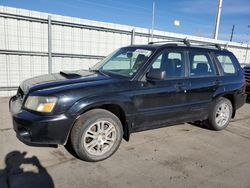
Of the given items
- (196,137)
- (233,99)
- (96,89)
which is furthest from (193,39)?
(96,89)

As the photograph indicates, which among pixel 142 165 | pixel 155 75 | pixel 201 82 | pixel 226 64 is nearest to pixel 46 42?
pixel 155 75

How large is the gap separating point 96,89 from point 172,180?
165cm

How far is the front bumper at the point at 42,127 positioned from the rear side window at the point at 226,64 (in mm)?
3562

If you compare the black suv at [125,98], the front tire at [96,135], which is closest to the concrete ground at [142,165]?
the front tire at [96,135]

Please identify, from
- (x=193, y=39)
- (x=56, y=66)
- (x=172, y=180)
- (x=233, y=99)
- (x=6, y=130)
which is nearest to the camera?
(x=172, y=180)

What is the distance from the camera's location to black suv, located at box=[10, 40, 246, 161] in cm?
309

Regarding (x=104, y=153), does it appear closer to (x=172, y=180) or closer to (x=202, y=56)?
(x=172, y=180)

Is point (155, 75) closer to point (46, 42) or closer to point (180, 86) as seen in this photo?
point (180, 86)

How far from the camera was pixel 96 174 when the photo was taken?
122 inches

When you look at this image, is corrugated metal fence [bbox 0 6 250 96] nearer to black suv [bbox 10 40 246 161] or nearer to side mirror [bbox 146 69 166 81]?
black suv [bbox 10 40 246 161]

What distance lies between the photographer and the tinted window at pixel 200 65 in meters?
4.43

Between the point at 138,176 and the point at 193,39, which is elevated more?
the point at 193,39

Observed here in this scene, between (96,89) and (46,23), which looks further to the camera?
(46,23)

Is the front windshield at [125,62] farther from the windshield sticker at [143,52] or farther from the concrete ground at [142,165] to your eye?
the concrete ground at [142,165]
